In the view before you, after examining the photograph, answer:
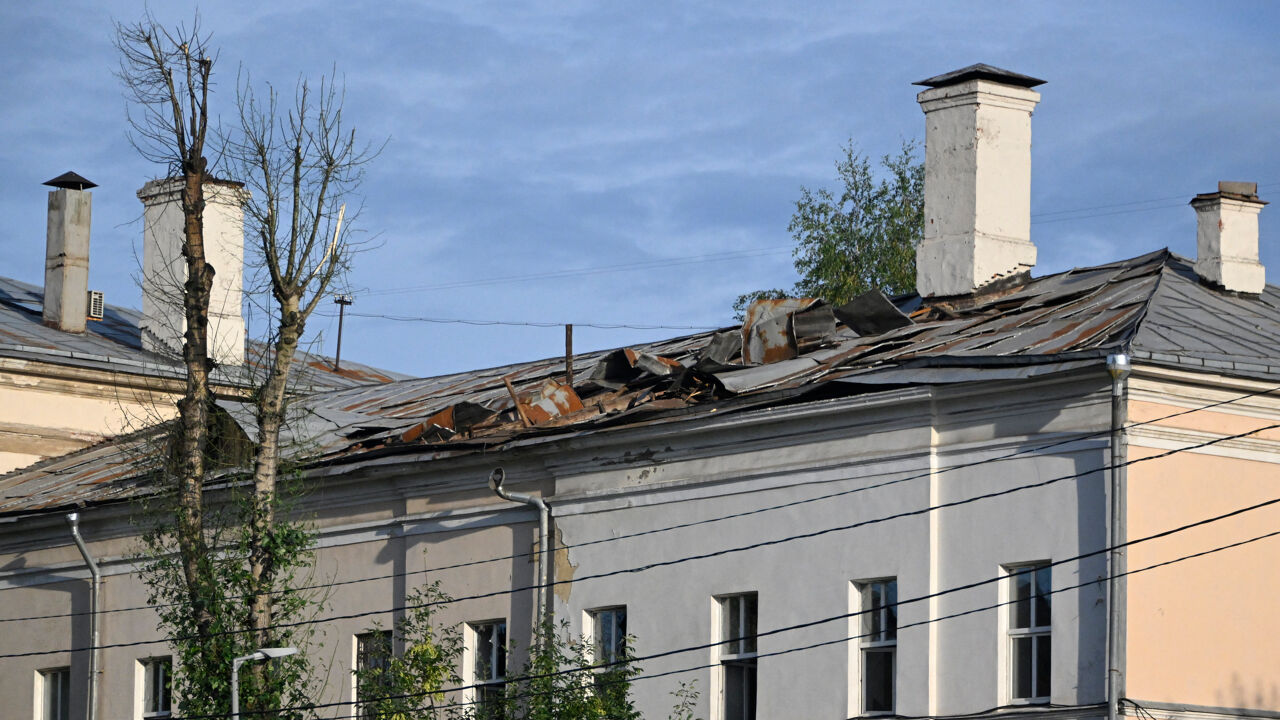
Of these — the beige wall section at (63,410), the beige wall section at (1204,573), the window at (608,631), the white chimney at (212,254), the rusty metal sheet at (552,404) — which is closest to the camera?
the beige wall section at (1204,573)

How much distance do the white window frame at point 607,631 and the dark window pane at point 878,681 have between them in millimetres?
2889

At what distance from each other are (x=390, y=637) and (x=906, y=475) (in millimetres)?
6751

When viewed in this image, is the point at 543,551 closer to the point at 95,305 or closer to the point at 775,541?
the point at 775,541

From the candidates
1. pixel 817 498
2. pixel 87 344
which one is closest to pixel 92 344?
pixel 87 344

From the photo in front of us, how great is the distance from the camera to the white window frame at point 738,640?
699 inches

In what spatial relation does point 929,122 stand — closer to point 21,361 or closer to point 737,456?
point 737,456

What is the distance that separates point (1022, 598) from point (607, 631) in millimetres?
4737

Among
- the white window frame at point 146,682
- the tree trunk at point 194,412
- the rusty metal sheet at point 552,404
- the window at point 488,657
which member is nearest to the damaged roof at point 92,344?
the white window frame at point 146,682

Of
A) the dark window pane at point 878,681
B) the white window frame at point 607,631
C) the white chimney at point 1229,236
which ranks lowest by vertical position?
the dark window pane at point 878,681

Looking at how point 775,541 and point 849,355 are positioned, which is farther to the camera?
point 849,355

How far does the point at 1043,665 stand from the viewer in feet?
51.4

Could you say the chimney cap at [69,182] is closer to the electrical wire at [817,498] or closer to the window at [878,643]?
the electrical wire at [817,498]

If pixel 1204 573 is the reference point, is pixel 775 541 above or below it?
above

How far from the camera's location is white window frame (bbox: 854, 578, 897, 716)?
1675 centimetres
